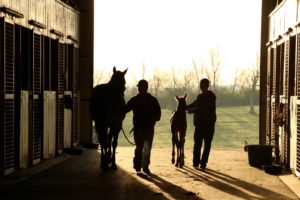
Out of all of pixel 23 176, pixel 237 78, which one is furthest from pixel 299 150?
pixel 237 78

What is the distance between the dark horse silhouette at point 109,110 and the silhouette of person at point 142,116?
448mm

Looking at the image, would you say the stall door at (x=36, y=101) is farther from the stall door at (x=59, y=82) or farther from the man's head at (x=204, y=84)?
the man's head at (x=204, y=84)

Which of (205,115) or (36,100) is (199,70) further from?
(36,100)

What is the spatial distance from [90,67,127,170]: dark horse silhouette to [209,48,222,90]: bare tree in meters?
41.3

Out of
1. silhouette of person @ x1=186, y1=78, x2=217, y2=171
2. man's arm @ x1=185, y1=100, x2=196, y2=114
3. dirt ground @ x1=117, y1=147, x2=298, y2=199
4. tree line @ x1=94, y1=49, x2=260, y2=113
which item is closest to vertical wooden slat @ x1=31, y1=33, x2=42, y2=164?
dirt ground @ x1=117, y1=147, x2=298, y2=199

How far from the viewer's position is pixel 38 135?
45.4 ft

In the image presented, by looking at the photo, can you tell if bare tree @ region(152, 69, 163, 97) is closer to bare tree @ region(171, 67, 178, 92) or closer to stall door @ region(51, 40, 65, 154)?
bare tree @ region(171, 67, 178, 92)

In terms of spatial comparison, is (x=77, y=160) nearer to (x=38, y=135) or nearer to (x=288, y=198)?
(x=38, y=135)

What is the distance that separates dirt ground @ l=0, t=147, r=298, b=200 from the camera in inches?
379

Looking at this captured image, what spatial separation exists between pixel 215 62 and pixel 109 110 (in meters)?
44.7

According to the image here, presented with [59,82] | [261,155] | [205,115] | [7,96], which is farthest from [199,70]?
[7,96]

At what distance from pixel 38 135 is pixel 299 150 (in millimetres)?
5397

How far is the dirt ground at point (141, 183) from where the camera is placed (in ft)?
31.6

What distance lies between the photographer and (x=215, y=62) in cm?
5759
